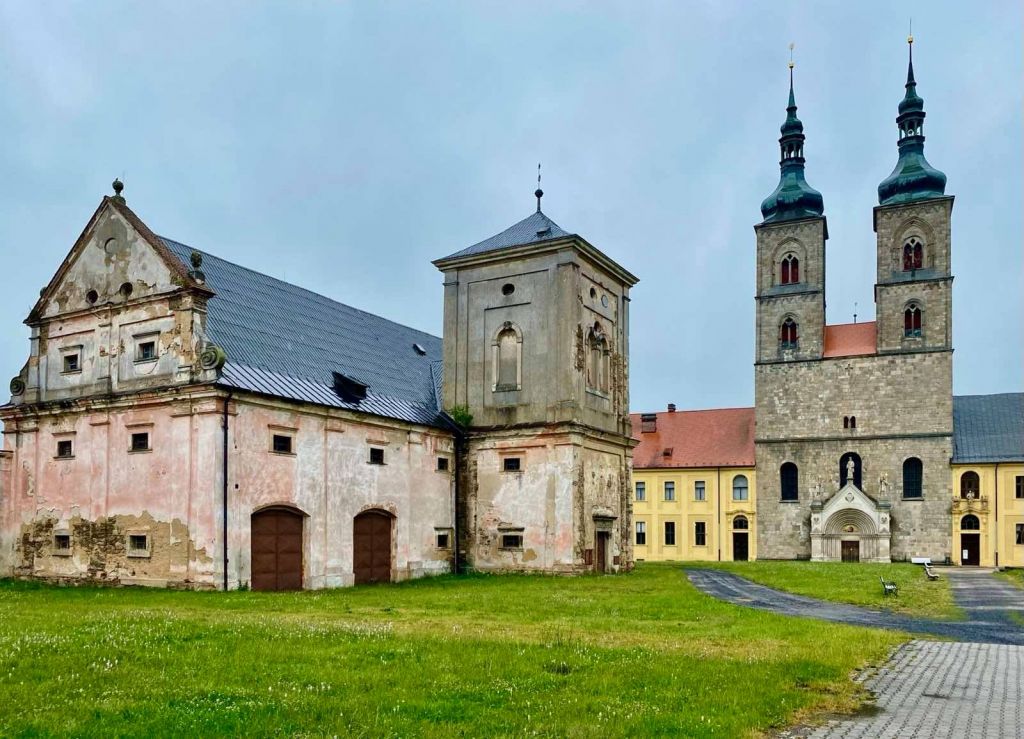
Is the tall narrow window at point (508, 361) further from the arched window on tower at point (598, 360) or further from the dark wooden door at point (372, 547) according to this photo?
the dark wooden door at point (372, 547)

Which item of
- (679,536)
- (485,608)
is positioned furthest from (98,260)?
(679,536)

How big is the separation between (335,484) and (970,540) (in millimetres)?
46487

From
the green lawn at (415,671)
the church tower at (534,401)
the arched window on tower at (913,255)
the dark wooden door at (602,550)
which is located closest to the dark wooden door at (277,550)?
the green lawn at (415,671)

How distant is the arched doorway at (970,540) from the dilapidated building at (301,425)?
32146 millimetres

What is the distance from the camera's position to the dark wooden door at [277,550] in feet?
86.7

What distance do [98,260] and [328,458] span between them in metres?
9.47

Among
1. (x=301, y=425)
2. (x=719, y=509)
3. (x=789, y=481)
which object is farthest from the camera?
(x=719, y=509)

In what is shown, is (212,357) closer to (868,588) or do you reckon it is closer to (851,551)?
(868,588)

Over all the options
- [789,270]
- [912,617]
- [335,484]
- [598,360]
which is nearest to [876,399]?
[789,270]

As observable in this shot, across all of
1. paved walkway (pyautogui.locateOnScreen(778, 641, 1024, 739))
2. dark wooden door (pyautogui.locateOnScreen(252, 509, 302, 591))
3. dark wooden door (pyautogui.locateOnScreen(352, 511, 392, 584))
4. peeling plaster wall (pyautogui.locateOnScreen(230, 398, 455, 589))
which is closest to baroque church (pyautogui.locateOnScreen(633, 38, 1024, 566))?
peeling plaster wall (pyautogui.locateOnScreen(230, 398, 455, 589))

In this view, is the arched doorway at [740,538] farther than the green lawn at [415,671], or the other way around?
the arched doorway at [740,538]

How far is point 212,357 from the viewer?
2577 centimetres

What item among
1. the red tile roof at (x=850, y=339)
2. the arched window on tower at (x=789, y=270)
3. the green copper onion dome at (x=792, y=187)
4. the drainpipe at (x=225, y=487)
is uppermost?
the green copper onion dome at (x=792, y=187)

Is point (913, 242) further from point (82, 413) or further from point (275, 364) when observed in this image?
point (82, 413)
